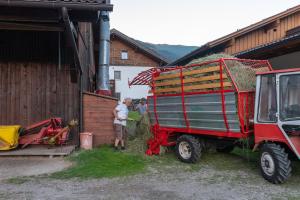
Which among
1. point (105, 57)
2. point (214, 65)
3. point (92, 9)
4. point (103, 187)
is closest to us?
point (103, 187)

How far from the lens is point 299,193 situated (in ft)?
20.4

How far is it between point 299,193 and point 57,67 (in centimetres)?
766

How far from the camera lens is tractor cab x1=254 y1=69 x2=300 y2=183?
6.69 metres

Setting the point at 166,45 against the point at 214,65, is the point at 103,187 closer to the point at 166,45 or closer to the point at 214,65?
the point at 214,65

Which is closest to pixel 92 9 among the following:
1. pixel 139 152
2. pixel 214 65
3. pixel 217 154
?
pixel 214 65

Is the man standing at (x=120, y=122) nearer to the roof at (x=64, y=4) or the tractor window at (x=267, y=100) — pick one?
the roof at (x=64, y=4)

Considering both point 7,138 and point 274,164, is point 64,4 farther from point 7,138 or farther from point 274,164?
point 274,164

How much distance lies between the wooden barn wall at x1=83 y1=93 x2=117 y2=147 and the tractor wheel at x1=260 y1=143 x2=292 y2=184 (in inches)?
212

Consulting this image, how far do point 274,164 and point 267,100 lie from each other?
47.9 inches

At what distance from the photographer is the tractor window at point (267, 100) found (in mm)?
7059

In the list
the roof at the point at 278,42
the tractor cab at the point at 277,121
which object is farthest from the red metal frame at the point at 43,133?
the roof at the point at 278,42

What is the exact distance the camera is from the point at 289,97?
6.85 metres

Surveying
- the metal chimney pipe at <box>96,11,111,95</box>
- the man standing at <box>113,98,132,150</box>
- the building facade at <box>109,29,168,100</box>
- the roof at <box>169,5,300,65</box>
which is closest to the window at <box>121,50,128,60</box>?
the building facade at <box>109,29,168,100</box>

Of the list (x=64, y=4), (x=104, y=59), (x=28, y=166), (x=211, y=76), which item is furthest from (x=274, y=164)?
(x=104, y=59)
